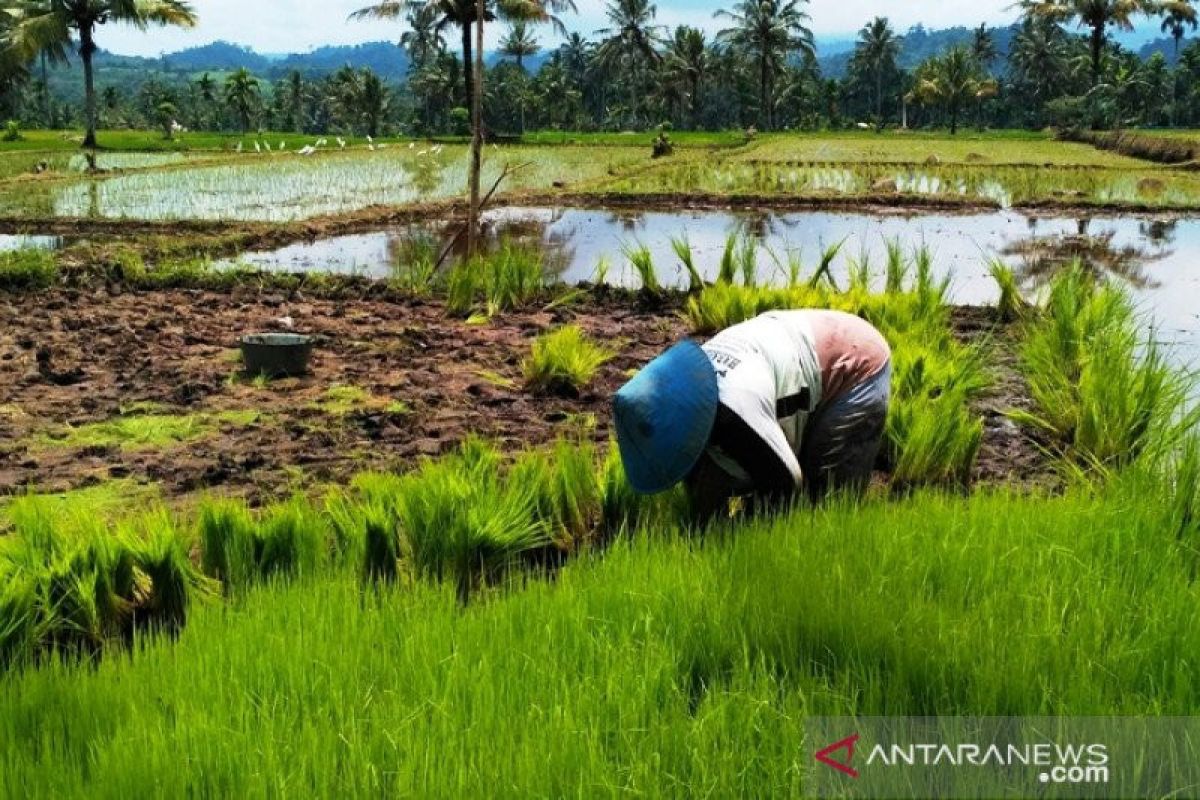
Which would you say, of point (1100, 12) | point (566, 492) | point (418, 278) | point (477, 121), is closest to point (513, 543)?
point (566, 492)

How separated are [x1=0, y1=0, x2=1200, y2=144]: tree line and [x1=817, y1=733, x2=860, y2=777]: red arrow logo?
26.2 m

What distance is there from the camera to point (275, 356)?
5.31 metres

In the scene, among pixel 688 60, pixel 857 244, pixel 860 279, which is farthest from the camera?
pixel 688 60

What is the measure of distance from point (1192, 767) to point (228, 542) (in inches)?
93.8

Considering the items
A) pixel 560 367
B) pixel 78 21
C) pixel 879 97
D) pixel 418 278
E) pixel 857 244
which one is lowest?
pixel 560 367

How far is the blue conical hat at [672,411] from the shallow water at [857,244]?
4510mm

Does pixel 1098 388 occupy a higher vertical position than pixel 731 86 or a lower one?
lower

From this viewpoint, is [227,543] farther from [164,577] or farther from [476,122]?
[476,122]

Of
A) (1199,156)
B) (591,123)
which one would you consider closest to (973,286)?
(1199,156)

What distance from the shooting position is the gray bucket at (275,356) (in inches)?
209

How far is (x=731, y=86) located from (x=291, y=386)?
57.6 meters

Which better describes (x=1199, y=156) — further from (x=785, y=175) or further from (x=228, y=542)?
(x=228, y=542)

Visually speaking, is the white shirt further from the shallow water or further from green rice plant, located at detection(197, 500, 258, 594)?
the shallow water

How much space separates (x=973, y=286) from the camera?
8.35 m
